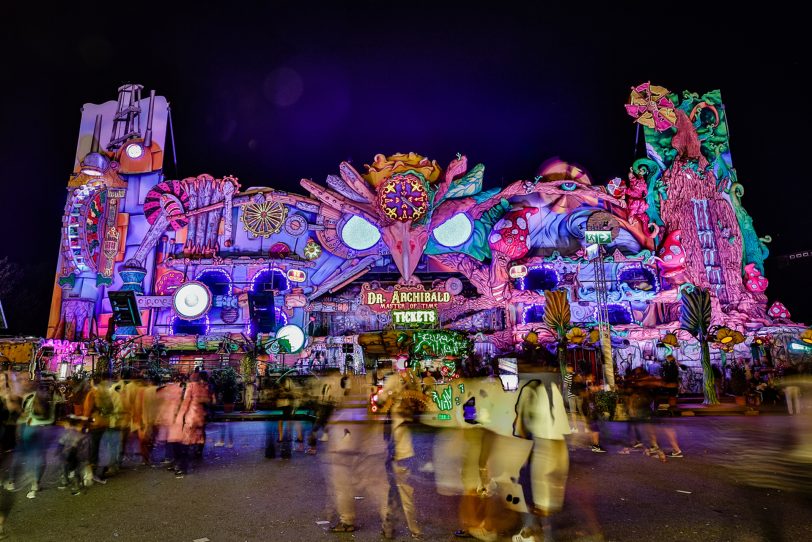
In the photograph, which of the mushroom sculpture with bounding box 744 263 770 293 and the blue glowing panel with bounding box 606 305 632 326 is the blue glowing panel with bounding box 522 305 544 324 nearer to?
the blue glowing panel with bounding box 606 305 632 326

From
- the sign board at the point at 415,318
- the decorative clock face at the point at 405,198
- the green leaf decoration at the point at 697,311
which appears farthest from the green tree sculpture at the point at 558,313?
the decorative clock face at the point at 405,198

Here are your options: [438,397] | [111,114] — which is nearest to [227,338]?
[438,397]

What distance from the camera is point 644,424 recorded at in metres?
12.3

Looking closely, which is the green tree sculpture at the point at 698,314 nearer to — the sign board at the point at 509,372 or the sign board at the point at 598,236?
the sign board at the point at 598,236

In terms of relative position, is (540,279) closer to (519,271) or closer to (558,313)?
(519,271)

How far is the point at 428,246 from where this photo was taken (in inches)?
1243

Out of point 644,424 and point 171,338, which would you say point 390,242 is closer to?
point 171,338

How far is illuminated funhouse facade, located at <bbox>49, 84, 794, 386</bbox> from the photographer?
1163 inches

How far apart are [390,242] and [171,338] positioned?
14.4 meters

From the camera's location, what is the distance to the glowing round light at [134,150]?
1380 inches

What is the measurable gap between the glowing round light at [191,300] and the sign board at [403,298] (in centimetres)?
975

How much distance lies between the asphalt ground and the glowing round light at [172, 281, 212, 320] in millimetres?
19437

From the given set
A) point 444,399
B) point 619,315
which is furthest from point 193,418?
point 619,315

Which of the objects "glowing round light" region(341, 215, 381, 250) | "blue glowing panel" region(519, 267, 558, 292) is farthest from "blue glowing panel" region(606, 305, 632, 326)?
"glowing round light" region(341, 215, 381, 250)
